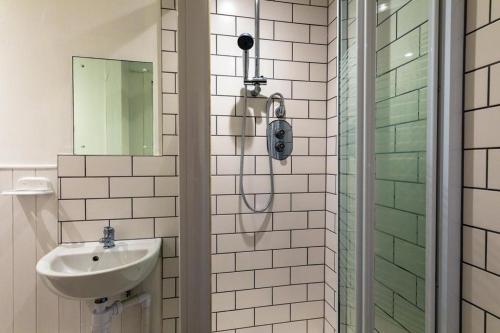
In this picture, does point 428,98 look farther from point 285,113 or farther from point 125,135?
point 125,135

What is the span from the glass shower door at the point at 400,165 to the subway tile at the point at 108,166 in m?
1.08

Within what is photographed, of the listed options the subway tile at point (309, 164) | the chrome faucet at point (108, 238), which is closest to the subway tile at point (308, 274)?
the subway tile at point (309, 164)

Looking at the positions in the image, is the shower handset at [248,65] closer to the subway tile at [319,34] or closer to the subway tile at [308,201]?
the subway tile at [319,34]

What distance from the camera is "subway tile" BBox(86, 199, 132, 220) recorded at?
1.33m

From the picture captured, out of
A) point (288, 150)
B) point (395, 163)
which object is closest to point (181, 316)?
point (395, 163)

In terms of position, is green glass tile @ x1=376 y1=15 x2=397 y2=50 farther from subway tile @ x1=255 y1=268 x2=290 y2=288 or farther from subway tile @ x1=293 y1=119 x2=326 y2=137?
subway tile @ x1=255 y1=268 x2=290 y2=288

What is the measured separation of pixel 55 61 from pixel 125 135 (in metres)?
0.48

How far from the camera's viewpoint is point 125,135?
1365mm

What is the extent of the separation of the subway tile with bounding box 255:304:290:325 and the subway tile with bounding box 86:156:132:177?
1.07 m

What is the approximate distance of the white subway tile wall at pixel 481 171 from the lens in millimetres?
650

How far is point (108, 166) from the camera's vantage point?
134 centimetres

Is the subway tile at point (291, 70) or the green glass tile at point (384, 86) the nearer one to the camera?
the green glass tile at point (384, 86)

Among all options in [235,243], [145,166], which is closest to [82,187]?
[145,166]

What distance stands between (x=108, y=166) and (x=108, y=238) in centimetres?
34
